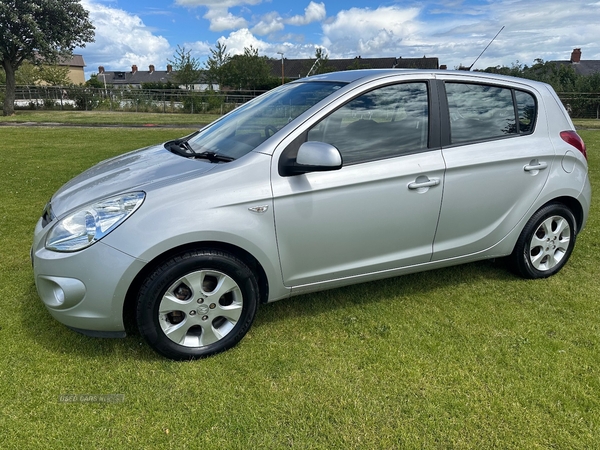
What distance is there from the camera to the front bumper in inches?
98.8

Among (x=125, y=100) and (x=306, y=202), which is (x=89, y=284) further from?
(x=125, y=100)

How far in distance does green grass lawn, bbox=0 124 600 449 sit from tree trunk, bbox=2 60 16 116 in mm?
25901

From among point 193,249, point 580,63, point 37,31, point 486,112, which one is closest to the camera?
point 193,249

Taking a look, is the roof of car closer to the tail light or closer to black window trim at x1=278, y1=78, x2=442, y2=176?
black window trim at x1=278, y1=78, x2=442, y2=176

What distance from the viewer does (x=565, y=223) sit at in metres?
3.95

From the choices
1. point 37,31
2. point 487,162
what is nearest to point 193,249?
point 487,162

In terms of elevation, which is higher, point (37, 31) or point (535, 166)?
point (37, 31)

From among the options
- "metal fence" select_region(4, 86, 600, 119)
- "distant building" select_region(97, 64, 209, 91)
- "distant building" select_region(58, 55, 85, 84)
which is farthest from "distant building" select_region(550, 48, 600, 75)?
"distant building" select_region(58, 55, 85, 84)

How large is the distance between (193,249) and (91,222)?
0.60m

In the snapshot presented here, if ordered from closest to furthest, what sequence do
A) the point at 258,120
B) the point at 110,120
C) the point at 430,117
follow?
the point at 430,117 → the point at 258,120 → the point at 110,120

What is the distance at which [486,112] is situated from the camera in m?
3.53

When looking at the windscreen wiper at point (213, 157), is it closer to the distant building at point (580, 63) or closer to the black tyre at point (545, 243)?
the black tyre at point (545, 243)

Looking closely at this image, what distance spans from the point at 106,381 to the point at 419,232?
7.43 ft

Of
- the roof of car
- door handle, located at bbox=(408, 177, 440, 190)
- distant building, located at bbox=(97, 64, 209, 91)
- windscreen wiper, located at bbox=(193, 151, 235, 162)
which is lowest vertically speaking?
door handle, located at bbox=(408, 177, 440, 190)
